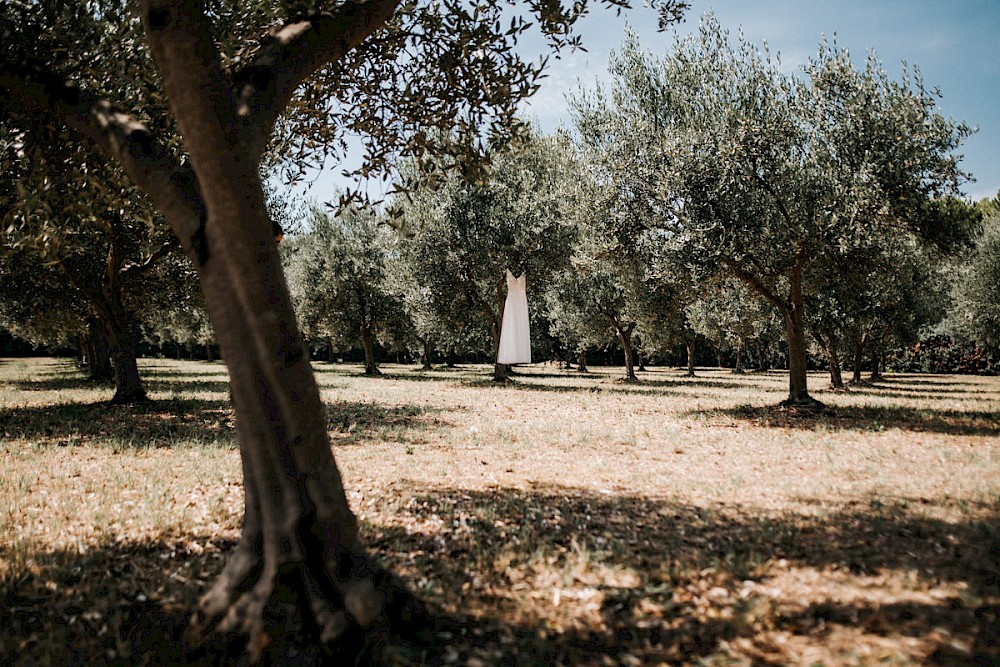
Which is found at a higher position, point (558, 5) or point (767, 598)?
point (558, 5)

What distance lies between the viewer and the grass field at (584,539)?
3.55 meters

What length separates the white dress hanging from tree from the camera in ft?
69.7

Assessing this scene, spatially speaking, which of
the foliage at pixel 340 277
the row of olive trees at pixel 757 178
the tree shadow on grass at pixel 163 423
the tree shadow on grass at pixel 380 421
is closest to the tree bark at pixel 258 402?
the tree shadow on grass at pixel 380 421

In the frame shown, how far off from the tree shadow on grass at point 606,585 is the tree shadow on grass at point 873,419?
7748 millimetres

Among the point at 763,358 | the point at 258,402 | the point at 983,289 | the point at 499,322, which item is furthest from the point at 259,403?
the point at 763,358

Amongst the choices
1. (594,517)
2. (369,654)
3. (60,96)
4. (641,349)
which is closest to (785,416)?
(594,517)

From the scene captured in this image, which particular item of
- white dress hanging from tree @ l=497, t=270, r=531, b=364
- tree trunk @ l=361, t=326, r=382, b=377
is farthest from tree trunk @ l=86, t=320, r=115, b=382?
white dress hanging from tree @ l=497, t=270, r=531, b=364

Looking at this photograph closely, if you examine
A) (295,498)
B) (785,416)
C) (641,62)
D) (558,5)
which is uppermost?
(641,62)

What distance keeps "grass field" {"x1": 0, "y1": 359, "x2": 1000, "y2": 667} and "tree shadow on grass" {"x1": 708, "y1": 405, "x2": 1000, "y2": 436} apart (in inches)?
32.4

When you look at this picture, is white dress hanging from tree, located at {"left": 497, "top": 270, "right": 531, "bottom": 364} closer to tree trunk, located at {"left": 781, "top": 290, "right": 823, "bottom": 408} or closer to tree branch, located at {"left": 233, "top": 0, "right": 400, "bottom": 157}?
tree trunk, located at {"left": 781, "top": 290, "right": 823, "bottom": 408}

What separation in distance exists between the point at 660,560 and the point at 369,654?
2607 mm

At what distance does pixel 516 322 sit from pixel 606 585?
17103mm

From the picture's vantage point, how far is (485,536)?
5.62m

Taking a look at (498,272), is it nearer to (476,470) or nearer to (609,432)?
(609,432)
